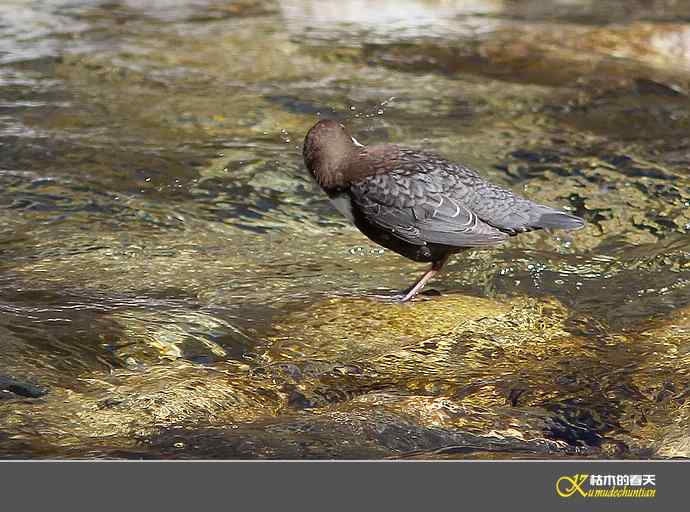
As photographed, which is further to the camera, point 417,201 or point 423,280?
point 423,280

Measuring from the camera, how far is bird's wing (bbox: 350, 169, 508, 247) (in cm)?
502

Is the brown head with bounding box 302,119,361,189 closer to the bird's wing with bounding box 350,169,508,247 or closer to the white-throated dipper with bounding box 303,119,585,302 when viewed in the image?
the white-throated dipper with bounding box 303,119,585,302

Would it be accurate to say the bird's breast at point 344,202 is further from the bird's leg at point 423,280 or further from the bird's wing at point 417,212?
the bird's leg at point 423,280

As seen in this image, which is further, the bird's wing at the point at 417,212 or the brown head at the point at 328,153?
the brown head at the point at 328,153

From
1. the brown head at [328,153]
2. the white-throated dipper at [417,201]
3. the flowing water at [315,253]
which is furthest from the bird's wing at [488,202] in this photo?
the flowing water at [315,253]

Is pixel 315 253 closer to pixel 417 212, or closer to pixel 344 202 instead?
pixel 344 202

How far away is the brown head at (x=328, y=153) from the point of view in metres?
5.16

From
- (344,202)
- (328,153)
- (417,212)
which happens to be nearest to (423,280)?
(417,212)

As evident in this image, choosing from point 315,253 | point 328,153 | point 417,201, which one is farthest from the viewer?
point 315,253

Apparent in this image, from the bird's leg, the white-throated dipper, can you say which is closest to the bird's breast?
the white-throated dipper

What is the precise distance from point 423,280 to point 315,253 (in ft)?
3.36

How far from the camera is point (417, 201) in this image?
504 centimetres

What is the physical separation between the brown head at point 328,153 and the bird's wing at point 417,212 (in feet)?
0.46
